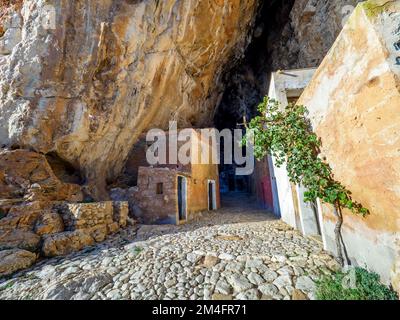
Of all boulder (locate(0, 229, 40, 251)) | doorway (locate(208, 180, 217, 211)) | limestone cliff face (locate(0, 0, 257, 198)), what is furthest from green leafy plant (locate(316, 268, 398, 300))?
doorway (locate(208, 180, 217, 211))

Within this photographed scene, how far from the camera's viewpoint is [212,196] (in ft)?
41.4

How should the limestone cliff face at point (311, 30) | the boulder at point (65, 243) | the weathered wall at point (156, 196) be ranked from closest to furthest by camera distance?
the boulder at point (65, 243) → the weathered wall at point (156, 196) → the limestone cliff face at point (311, 30)

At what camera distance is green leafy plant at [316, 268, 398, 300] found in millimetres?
2467

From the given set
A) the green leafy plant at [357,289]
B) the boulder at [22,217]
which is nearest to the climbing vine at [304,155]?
the green leafy plant at [357,289]

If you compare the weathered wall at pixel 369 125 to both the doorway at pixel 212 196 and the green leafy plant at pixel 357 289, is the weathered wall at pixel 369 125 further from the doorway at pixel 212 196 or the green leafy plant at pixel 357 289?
the doorway at pixel 212 196

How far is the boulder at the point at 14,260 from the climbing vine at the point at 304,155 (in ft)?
19.7

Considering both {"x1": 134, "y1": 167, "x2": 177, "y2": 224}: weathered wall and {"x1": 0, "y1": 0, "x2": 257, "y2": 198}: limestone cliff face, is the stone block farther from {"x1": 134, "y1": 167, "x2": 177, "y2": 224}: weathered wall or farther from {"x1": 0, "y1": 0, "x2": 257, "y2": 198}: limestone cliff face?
{"x1": 0, "y1": 0, "x2": 257, "y2": 198}: limestone cliff face

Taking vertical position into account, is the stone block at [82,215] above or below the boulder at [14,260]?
above

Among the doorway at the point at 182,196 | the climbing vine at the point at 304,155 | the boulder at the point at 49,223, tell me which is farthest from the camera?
the doorway at the point at 182,196

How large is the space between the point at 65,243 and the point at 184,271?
3572 mm

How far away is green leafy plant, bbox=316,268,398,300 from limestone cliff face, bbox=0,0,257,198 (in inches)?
332

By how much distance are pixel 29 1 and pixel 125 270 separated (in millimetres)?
12103

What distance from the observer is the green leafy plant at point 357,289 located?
8.09ft

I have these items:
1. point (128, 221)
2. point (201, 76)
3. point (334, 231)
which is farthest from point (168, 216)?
point (201, 76)
